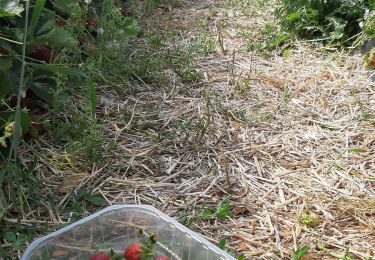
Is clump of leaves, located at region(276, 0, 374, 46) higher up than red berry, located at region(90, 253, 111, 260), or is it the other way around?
clump of leaves, located at region(276, 0, 374, 46)

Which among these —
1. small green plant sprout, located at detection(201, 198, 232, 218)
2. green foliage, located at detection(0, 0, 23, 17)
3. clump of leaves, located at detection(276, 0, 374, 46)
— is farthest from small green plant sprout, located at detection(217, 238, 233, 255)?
clump of leaves, located at detection(276, 0, 374, 46)

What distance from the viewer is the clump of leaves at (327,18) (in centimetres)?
304

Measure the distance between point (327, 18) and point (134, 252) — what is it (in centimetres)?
222

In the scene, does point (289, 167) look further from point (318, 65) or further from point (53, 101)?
point (318, 65)

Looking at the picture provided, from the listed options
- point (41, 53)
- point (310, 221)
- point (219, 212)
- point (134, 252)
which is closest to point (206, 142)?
point (219, 212)

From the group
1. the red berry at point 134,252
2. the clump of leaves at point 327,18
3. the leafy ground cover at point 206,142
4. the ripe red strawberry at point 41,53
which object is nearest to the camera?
the red berry at point 134,252

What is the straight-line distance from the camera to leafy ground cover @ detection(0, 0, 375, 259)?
1.64 meters

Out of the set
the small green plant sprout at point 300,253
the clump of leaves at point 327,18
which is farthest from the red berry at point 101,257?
the clump of leaves at point 327,18

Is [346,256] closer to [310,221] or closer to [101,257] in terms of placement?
[310,221]

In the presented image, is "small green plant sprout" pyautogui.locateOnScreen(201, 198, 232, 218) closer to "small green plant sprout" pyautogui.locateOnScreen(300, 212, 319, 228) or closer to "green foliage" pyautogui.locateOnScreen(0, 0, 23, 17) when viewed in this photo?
"small green plant sprout" pyautogui.locateOnScreen(300, 212, 319, 228)

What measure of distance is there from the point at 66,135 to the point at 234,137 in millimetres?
635

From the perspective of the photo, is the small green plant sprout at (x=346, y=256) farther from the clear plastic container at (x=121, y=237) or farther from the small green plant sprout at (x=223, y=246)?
the clear plastic container at (x=121, y=237)

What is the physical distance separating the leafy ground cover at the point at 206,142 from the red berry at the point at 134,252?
30cm

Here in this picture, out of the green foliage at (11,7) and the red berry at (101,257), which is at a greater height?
the green foliage at (11,7)
